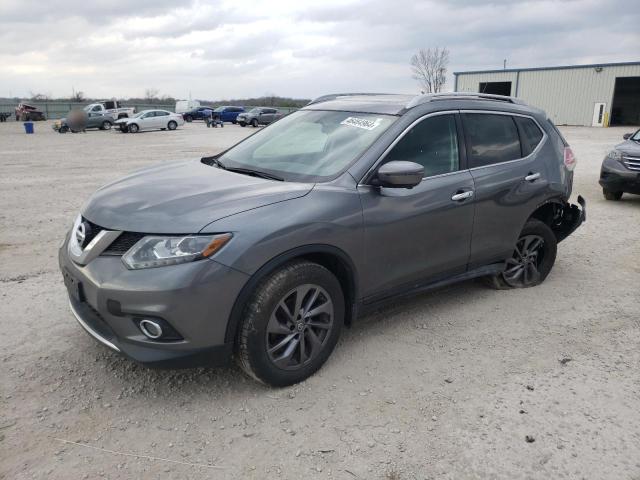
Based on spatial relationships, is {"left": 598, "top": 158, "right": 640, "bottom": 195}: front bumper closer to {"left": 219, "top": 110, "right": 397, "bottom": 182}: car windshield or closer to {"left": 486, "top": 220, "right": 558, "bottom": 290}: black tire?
{"left": 486, "top": 220, "right": 558, "bottom": 290}: black tire

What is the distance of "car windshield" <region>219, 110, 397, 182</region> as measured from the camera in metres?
3.62

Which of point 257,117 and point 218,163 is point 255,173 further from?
point 257,117

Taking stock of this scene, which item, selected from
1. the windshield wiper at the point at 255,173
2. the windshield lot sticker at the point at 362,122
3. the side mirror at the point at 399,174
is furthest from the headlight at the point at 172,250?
the windshield lot sticker at the point at 362,122

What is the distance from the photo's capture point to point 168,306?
2729mm

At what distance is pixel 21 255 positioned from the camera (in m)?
5.82

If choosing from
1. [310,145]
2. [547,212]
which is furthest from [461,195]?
[547,212]

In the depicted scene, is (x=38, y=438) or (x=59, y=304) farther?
Answer: (x=59, y=304)

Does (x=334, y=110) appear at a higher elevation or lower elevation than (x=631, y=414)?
higher

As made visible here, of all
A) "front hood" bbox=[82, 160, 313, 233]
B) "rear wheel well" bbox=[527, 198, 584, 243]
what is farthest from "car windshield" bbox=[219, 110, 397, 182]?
"rear wheel well" bbox=[527, 198, 584, 243]

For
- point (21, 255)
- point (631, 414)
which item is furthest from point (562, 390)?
point (21, 255)

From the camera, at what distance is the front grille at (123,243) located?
2.90m

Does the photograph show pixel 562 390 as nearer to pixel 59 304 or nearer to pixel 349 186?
pixel 349 186

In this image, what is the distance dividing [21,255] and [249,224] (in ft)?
13.5

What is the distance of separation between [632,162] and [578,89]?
1564 inches
